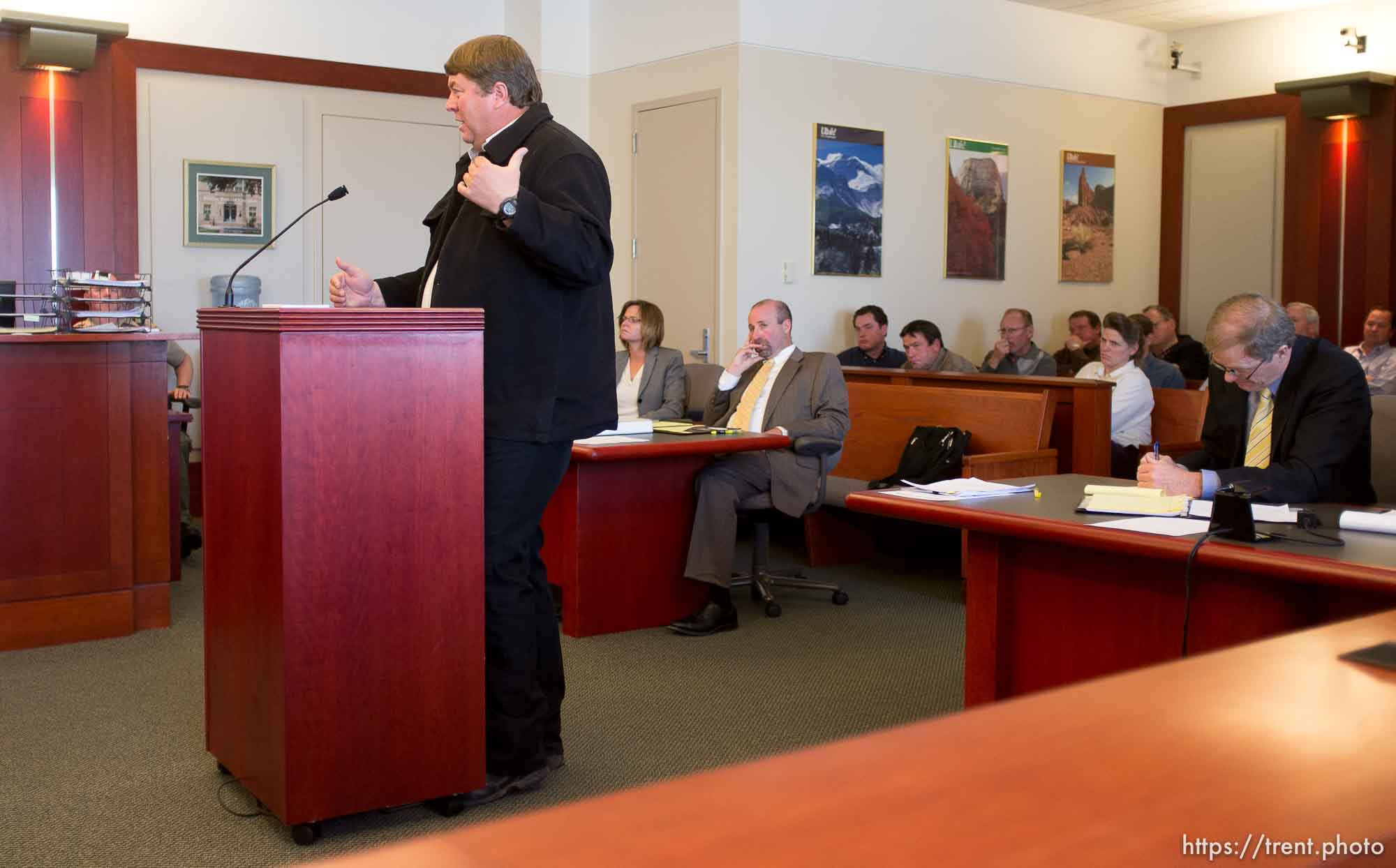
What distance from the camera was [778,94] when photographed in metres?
7.69

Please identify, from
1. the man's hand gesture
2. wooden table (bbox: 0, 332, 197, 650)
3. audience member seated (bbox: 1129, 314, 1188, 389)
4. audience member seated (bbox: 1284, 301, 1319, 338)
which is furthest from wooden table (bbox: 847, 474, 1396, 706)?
audience member seated (bbox: 1284, 301, 1319, 338)

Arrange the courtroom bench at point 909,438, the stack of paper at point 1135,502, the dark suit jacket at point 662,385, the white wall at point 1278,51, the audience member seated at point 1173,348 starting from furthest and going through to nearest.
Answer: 1. the audience member seated at point 1173,348
2. the white wall at point 1278,51
3. the dark suit jacket at point 662,385
4. the courtroom bench at point 909,438
5. the stack of paper at point 1135,502

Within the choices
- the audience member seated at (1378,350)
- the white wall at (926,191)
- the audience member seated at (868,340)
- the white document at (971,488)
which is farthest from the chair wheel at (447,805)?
the audience member seated at (1378,350)

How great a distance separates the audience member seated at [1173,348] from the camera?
9344 mm

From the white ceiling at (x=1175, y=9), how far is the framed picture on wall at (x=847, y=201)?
1.85 m

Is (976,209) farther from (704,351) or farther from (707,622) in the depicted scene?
(707,622)

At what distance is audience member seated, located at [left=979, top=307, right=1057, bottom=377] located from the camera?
28.3ft

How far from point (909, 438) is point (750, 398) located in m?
1.02

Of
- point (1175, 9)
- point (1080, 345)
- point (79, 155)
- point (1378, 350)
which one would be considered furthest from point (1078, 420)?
point (79, 155)

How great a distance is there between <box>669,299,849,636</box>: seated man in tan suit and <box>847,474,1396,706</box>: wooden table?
1654 millimetres

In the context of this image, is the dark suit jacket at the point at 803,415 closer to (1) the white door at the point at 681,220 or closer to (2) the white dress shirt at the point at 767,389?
(2) the white dress shirt at the point at 767,389

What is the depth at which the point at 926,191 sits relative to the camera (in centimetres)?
853

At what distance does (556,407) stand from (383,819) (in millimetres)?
1027

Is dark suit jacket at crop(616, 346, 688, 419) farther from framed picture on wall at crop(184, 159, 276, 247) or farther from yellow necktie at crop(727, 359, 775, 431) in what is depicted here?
framed picture on wall at crop(184, 159, 276, 247)
